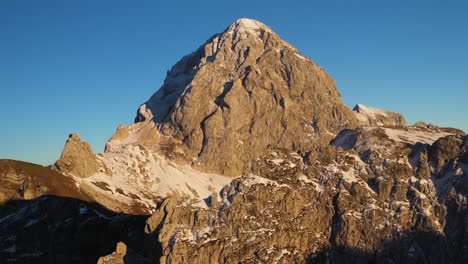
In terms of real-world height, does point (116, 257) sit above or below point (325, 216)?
below

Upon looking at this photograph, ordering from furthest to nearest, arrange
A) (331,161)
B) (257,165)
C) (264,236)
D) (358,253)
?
(331,161) < (257,165) < (358,253) < (264,236)

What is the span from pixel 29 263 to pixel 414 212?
12550cm

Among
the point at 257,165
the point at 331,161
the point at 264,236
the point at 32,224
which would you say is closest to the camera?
the point at 264,236

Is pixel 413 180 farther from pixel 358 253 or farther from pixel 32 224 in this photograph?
pixel 32 224

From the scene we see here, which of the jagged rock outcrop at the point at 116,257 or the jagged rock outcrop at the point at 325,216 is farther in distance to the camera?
the jagged rock outcrop at the point at 325,216

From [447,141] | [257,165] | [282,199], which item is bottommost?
[282,199]

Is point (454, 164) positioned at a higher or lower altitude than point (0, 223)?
higher

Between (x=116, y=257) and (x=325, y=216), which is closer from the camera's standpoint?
(x=116, y=257)

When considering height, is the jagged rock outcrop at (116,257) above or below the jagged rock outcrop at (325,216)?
below

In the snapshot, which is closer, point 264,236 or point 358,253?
point 264,236

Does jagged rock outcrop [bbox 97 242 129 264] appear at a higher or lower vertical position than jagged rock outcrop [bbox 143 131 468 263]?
lower

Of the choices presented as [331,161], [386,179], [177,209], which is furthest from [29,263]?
[386,179]

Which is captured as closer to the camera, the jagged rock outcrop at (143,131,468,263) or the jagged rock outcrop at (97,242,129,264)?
the jagged rock outcrop at (97,242,129,264)

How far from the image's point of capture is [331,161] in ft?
579
